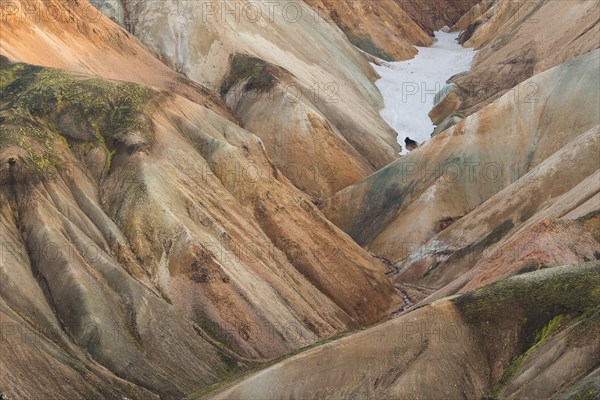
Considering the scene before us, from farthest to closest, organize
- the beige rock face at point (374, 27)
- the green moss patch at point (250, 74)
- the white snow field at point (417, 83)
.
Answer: the beige rock face at point (374, 27) → the white snow field at point (417, 83) → the green moss patch at point (250, 74)

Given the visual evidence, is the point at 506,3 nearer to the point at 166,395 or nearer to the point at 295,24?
the point at 295,24

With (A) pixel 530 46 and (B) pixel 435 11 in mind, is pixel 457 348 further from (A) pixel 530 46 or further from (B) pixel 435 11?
(B) pixel 435 11

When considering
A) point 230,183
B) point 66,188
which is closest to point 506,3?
point 230,183

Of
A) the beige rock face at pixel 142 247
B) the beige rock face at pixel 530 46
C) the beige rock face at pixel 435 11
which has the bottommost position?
the beige rock face at pixel 142 247

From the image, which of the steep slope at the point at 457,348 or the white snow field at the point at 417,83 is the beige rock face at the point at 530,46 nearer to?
the white snow field at the point at 417,83

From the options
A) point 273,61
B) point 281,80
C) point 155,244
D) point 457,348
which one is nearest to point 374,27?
point 273,61

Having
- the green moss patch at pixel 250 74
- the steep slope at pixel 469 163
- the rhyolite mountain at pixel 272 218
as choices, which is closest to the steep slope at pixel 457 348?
the rhyolite mountain at pixel 272 218

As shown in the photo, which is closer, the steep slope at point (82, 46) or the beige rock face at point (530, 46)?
the steep slope at point (82, 46)

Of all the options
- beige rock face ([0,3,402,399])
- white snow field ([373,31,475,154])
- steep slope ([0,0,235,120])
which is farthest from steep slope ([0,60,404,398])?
white snow field ([373,31,475,154])
